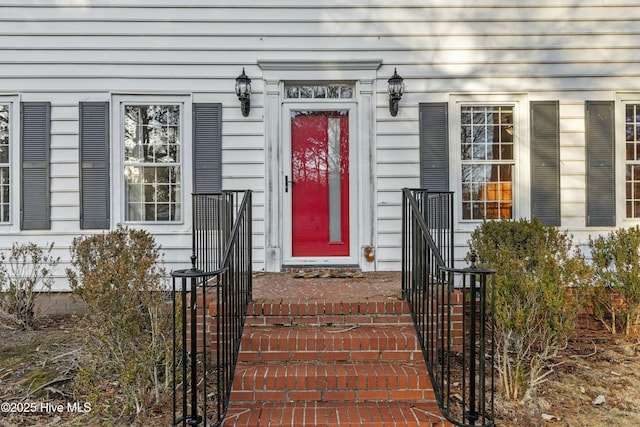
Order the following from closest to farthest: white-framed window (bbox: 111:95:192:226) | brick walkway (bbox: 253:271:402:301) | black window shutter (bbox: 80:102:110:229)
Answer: brick walkway (bbox: 253:271:402:301) → black window shutter (bbox: 80:102:110:229) → white-framed window (bbox: 111:95:192:226)

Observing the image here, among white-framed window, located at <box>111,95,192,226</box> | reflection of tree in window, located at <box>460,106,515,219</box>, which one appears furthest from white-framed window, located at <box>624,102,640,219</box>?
white-framed window, located at <box>111,95,192,226</box>

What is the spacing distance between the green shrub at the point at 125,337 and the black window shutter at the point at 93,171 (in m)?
1.92

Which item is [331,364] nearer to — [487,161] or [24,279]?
[487,161]

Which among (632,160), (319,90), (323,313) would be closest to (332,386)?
(323,313)

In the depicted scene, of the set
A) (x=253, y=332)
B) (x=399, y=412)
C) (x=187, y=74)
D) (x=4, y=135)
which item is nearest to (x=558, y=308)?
(x=399, y=412)

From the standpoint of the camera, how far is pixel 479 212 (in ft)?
16.6

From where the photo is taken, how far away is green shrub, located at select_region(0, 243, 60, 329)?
172 inches

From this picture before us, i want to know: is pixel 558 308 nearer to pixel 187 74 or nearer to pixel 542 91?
pixel 542 91

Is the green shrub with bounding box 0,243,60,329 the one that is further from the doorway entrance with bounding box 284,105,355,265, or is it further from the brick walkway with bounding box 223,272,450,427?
the doorway entrance with bounding box 284,105,355,265

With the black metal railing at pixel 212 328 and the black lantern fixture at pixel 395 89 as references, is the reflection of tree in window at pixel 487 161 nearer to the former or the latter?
the black lantern fixture at pixel 395 89

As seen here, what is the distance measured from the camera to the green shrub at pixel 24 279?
4371 millimetres

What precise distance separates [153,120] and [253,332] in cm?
314

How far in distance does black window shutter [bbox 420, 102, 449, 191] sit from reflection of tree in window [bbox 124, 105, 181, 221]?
2956mm

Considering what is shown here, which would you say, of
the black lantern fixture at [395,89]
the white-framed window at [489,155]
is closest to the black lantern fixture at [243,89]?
the black lantern fixture at [395,89]
